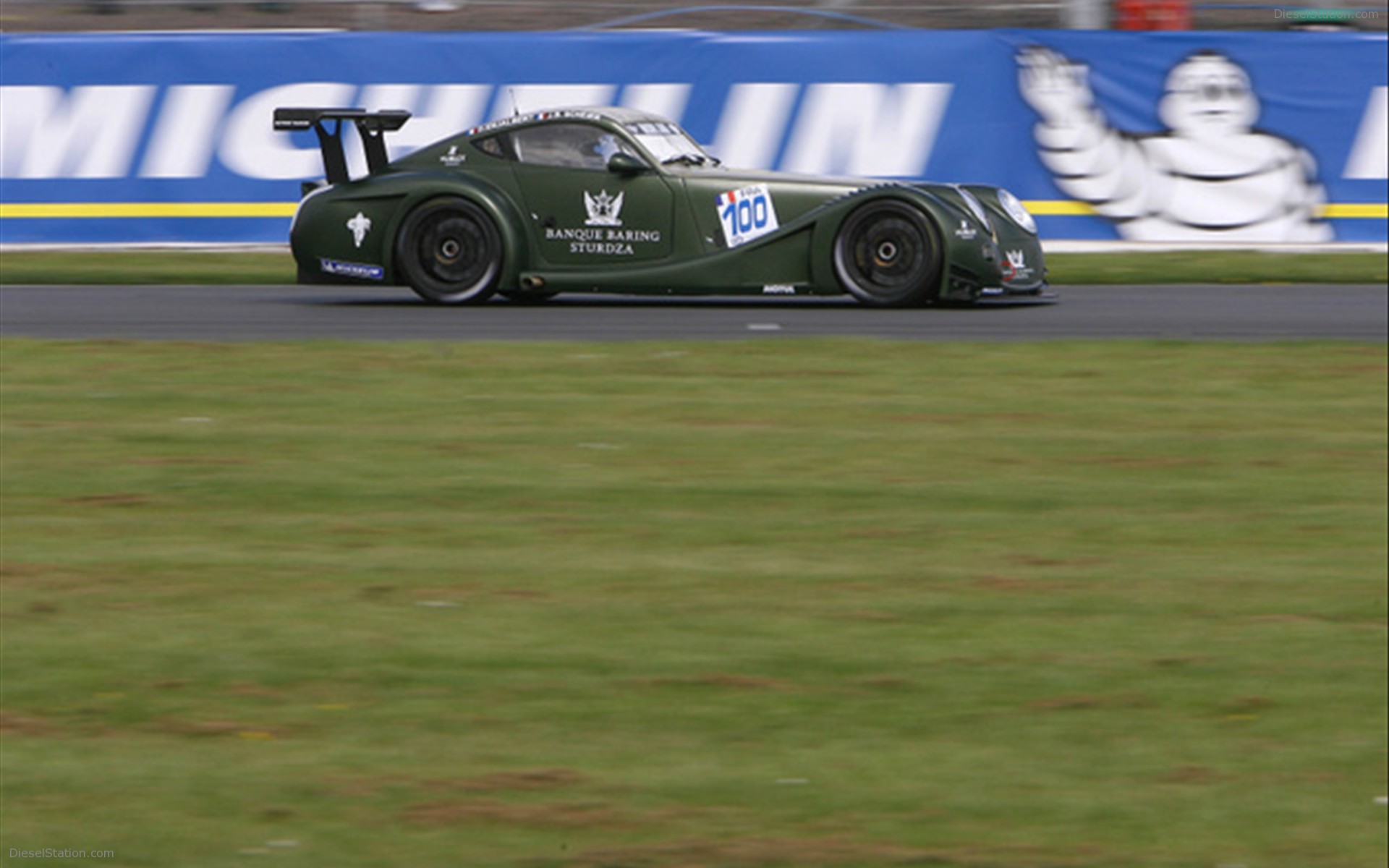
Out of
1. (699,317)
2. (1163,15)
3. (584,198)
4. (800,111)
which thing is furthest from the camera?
(1163,15)

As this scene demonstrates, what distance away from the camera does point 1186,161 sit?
701 inches

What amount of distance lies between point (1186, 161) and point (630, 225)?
626cm

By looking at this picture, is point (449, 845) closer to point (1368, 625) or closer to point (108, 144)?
point (1368, 625)

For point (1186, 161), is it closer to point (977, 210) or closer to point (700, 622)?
point (977, 210)

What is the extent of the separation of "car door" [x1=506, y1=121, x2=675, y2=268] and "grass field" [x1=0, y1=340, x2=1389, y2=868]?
11.0 feet

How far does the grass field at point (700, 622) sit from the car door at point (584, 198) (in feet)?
11.0

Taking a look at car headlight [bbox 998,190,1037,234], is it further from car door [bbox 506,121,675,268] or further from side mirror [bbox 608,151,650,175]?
side mirror [bbox 608,151,650,175]

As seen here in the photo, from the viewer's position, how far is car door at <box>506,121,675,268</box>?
1345 centimetres

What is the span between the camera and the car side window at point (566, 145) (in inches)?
533
